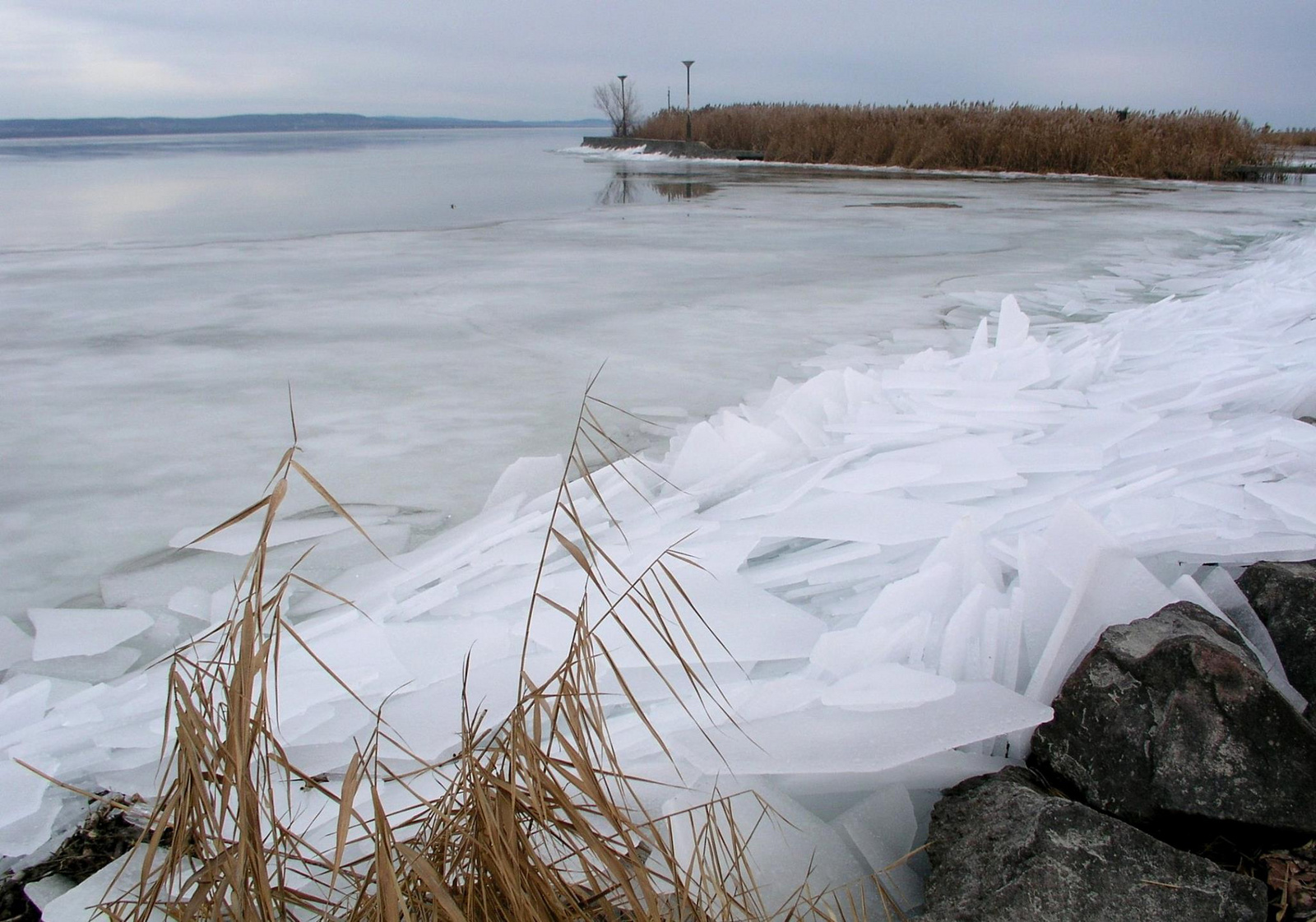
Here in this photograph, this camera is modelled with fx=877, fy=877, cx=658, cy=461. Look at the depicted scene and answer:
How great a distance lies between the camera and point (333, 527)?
1.81 m

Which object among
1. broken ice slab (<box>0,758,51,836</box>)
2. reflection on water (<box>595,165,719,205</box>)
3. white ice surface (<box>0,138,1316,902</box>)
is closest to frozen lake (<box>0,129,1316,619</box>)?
white ice surface (<box>0,138,1316,902</box>)

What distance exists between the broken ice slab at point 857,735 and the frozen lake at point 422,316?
3.06ft

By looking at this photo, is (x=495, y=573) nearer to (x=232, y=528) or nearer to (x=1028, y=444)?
(x=232, y=528)

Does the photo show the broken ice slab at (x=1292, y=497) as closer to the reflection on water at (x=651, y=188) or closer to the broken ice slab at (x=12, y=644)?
the broken ice slab at (x=12, y=644)

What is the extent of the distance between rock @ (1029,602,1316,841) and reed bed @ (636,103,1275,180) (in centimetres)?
1492

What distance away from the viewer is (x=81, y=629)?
4.73ft

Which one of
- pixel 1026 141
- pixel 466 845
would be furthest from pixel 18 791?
pixel 1026 141

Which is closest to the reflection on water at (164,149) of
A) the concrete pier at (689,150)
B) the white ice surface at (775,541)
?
the concrete pier at (689,150)

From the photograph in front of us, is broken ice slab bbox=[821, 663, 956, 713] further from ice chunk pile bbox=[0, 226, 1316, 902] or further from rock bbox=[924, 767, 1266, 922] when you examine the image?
rock bbox=[924, 767, 1266, 922]

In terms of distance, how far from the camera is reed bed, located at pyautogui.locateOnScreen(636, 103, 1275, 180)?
13.6m

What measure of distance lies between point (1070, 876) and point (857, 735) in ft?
0.81

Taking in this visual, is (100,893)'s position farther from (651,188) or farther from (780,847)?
Result: (651,188)

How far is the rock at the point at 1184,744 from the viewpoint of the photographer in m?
0.92

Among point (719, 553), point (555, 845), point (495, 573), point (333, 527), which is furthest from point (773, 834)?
point (333, 527)
